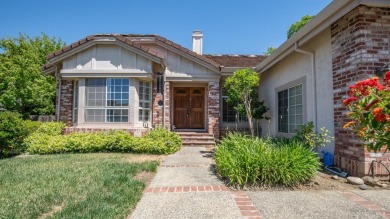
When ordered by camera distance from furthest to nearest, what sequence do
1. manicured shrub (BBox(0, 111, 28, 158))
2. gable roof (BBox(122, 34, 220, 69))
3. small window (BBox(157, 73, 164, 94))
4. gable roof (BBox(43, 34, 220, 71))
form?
1. small window (BBox(157, 73, 164, 94))
2. gable roof (BBox(122, 34, 220, 69))
3. gable roof (BBox(43, 34, 220, 71))
4. manicured shrub (BBox(0, 111, 28, 158))

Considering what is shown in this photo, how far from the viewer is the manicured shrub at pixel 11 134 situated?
7.35 m

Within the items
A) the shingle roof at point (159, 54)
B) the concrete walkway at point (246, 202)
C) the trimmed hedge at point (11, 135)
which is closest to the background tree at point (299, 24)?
the shingle roof at point (159, 54)

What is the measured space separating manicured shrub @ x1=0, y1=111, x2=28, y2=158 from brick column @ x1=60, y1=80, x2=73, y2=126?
2004 millimetres

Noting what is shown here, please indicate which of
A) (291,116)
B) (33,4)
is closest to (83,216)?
(291,116)

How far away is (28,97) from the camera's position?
16.5 m

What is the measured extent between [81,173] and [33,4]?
8.25m

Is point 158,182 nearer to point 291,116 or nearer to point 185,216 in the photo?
point 185,216

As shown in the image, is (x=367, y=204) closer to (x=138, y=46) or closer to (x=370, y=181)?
(x=370, y=181)

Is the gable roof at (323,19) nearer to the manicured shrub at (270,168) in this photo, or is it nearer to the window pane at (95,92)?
the manicured shrub at (270,168)

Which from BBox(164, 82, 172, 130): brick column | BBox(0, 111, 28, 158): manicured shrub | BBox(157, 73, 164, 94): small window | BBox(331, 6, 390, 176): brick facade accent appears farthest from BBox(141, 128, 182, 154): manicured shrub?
BBox(331, 6, 390, 176): brick facade accent

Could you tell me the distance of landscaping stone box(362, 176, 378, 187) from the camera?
4.25 m

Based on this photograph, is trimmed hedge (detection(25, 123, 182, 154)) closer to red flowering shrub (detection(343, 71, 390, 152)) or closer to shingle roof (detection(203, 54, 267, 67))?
red flowering shrub (detection(343, 71, 390, 152))

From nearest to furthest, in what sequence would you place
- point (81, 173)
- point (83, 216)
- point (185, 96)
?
1. point (83, 216)
2. point (81, 173)
3. point (185, 96)

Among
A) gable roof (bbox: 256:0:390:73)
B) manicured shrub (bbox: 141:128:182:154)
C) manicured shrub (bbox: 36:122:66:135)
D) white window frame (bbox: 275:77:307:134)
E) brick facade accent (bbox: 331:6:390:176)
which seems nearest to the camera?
gable roof (bbox: 256:0:390:73)
